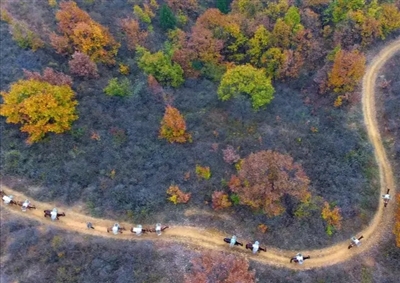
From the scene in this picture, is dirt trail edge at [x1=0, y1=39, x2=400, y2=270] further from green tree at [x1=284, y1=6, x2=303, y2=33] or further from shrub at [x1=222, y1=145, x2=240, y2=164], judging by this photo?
green tree at [x1=284, y1=6, x2=303, y2=33]

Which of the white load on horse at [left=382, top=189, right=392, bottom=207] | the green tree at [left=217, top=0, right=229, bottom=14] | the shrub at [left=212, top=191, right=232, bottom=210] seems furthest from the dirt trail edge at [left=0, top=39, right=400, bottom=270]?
the green tree at [left=217, top=0, right=229, bottom=14]

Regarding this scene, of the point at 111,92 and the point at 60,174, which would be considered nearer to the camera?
the point at 60,174

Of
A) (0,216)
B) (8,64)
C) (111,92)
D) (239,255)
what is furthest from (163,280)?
(8,64)

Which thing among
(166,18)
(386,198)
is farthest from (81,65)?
(386,198)

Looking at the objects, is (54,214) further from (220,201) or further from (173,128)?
(220,201)

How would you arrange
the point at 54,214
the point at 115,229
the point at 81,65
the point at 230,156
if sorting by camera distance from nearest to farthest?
the point at 115,229
the point at 54,214
the point at 230,156
the point at 81,65

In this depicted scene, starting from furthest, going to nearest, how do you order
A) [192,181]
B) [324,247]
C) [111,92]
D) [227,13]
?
[227,13] < [111,92] < [192,181] < [324,247]

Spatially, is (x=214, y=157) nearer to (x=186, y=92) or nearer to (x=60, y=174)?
(x=186, y=92)
